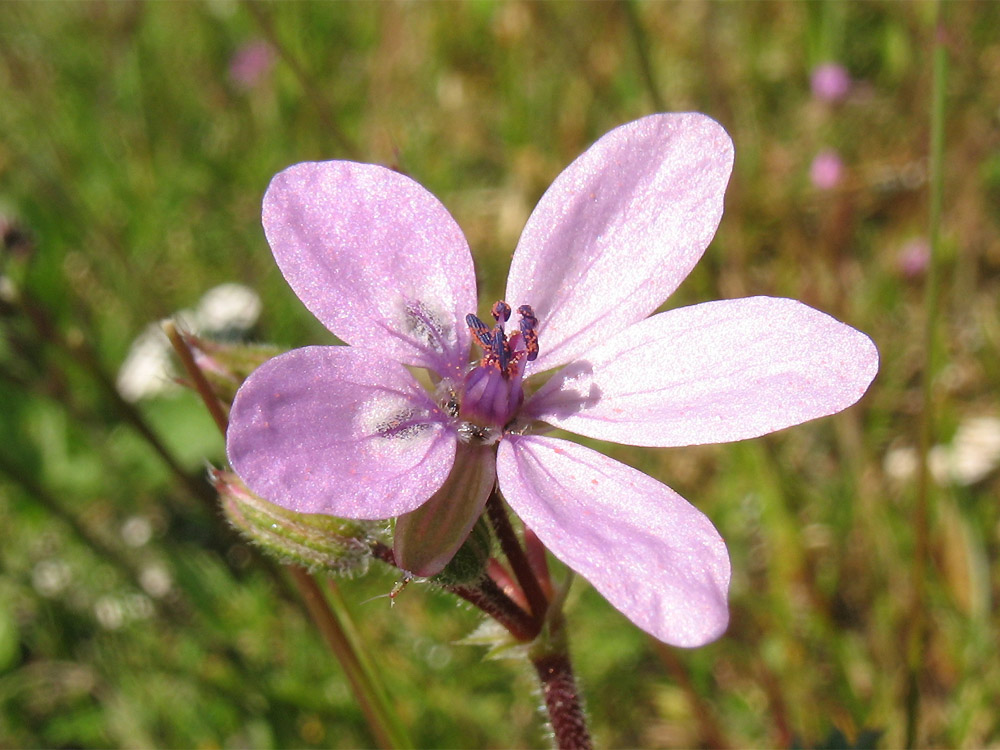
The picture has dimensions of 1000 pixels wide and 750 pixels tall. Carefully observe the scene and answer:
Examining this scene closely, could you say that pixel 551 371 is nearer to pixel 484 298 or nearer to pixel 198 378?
pixel 198 378

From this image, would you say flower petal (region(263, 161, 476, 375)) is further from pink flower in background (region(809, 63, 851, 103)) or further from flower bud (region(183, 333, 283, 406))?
pink flower in background (region(809, 63, 851, 103))

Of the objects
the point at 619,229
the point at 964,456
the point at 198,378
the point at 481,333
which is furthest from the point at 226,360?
the point at 964,456

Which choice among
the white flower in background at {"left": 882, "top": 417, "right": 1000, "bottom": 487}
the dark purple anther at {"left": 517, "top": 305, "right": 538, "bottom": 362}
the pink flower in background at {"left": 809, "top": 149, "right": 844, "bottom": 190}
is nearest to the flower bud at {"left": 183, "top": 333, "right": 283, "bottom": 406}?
the dark purple anther at {"left": 517, "top": 305, "right": 538, "bottom": 362}

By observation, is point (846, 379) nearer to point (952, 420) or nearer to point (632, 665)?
point (632, 665)

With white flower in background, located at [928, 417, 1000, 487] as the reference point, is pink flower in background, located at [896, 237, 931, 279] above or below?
above

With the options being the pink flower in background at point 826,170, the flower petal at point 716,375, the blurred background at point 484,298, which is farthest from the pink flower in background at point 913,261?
the flower petal at point 716,375

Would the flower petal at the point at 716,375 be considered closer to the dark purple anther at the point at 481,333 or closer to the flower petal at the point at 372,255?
the dark purple anther at the point at 481,333
